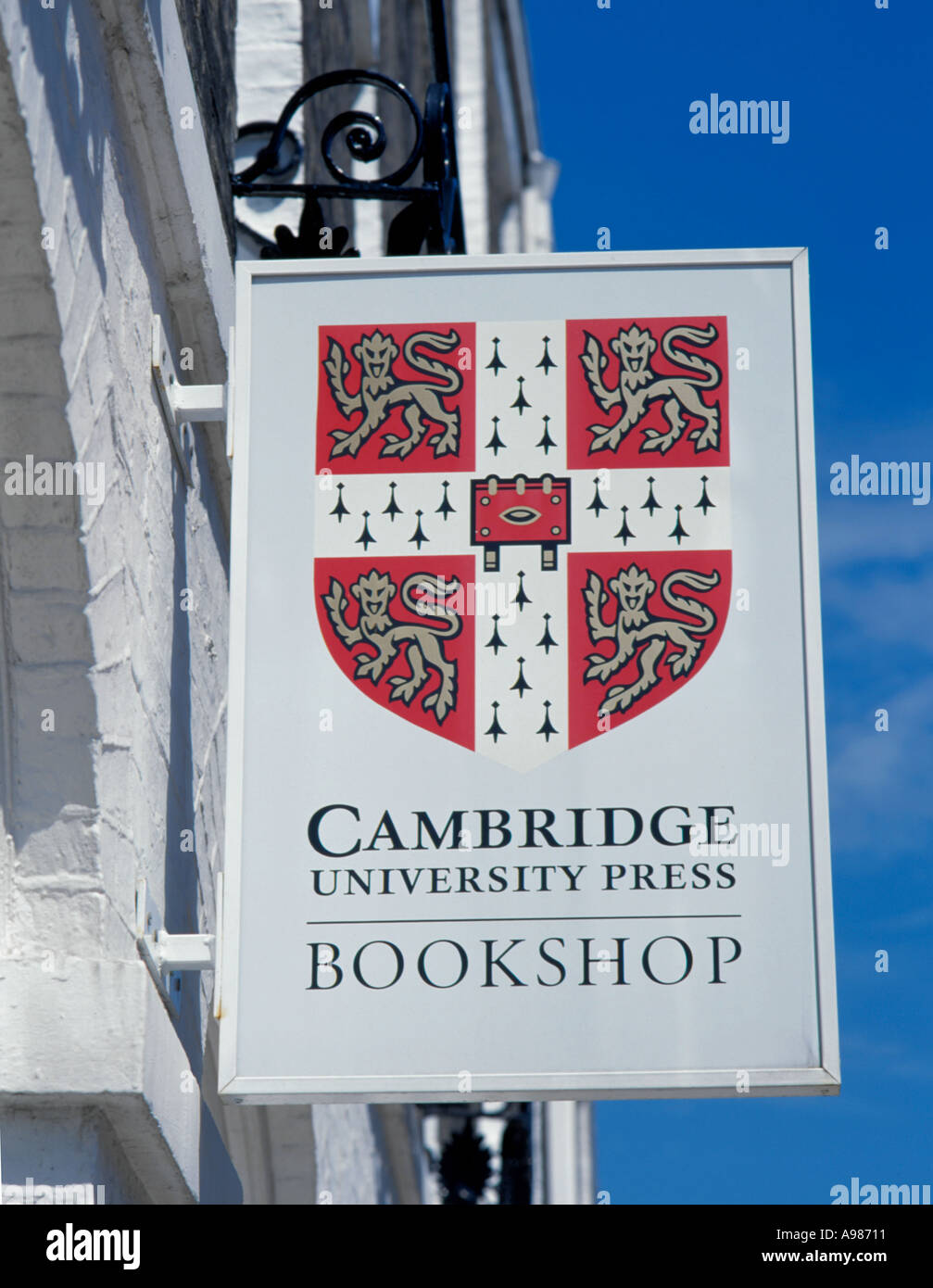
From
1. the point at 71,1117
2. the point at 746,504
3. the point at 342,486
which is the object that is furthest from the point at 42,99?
the point at 71,1117

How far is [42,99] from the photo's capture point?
319 centimetres

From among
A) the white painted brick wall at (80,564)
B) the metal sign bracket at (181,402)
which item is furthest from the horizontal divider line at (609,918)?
the metal sign bracket at (181,402)

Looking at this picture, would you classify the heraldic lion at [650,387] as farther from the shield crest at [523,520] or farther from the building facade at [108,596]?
the building facade at [108,596]

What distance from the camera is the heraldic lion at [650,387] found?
3.80m

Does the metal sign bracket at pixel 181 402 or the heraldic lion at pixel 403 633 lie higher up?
the metal sign bracket at pixel 181 402

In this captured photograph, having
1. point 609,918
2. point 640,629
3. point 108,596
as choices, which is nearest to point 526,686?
point 640,629

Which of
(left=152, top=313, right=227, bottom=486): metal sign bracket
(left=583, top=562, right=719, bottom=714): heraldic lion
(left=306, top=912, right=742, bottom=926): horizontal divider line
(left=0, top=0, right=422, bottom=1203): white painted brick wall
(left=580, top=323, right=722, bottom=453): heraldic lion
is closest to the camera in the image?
(left=0, top=0, right=422, bottom=1203): white painted brick wall

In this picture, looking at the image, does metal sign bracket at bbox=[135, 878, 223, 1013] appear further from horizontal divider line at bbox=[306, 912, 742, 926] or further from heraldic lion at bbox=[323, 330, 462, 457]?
heraldic lion at bbox=[323, 330, 462, 457]

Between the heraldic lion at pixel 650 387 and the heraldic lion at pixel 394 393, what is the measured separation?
0.94 ft

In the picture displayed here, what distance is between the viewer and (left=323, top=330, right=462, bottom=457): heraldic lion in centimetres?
381

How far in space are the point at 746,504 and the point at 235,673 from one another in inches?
41.6

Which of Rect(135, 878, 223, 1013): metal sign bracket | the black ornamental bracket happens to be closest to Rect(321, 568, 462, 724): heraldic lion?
Rect(135, 878, 223, 1013): metal sign bracket
